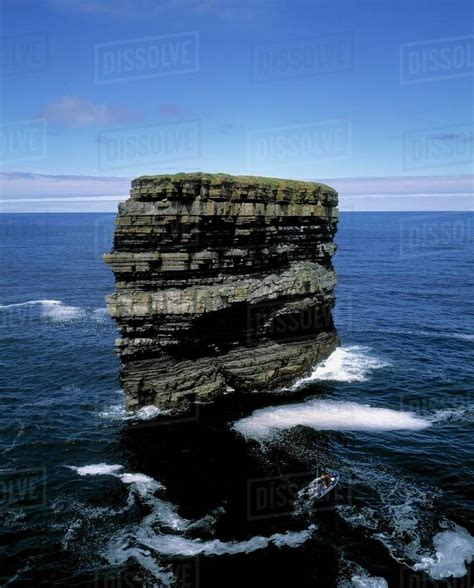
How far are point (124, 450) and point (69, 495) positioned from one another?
254 inches

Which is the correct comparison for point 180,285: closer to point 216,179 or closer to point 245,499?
point 216,179

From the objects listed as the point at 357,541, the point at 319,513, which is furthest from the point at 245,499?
the point at 357,541

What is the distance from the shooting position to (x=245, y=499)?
1416 inches

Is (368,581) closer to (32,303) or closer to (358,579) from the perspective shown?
(358,579)

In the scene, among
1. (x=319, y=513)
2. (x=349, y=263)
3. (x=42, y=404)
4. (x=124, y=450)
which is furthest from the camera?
(x=349, y=263)

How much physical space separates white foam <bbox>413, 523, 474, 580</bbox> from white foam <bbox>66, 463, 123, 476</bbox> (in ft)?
70.6

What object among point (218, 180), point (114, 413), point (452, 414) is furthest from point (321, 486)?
point (218, 180)

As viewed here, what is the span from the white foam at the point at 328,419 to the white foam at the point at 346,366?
5.39 metres

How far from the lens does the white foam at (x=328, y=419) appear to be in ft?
148

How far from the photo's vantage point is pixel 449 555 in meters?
30.1

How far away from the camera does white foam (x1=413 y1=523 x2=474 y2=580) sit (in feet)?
95.1

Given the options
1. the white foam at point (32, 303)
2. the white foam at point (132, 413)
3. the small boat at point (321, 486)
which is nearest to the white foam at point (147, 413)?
the white foam at point (132, 413)

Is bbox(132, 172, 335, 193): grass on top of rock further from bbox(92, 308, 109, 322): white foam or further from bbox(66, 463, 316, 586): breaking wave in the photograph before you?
bbox(92, 308, 109, 322): white foam

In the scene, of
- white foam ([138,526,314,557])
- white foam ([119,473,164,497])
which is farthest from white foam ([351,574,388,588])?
white foam ([119,473,164,497])
